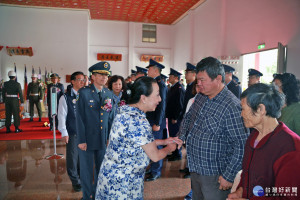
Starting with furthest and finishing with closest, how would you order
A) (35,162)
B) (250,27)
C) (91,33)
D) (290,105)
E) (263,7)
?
(91,33) → (250,27) → (263,7) → (35,162) → (290,105)

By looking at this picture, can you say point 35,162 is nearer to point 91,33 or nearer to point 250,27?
point 250,27

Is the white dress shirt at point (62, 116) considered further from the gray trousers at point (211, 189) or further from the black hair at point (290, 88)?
the black hair at point (290, 88)

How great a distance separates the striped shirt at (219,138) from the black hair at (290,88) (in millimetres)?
840

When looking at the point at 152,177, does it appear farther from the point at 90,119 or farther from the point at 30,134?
the point at 30,134

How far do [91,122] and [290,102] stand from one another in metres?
2.01

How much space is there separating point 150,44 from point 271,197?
534 inches

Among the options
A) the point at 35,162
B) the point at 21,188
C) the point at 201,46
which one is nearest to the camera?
the point at 21,188

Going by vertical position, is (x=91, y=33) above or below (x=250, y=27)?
above

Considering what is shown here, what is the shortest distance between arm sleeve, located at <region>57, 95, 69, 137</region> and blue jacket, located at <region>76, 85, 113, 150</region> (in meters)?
0.57

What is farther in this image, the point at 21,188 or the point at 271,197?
the point at 21,188

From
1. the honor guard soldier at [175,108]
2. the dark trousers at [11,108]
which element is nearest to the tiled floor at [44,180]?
the honor guard soldier at [175,108]

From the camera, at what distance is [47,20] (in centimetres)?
1155

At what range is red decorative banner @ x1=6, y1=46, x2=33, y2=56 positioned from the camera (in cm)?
1114

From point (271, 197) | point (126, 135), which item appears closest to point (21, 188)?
point (126, 135)
